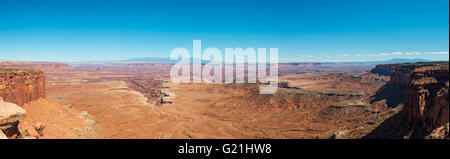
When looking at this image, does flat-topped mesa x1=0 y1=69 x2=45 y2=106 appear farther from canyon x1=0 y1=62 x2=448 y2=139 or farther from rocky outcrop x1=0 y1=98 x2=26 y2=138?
rocky outcrop x1=0 y1=98 x2=26 y2=138

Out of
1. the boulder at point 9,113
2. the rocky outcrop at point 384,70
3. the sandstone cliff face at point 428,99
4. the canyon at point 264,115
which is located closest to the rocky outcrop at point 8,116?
the boulder at point 9,113

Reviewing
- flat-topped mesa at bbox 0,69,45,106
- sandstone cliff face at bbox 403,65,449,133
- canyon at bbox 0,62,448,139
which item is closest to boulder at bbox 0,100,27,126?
canyon at bbox 0,62,448,139

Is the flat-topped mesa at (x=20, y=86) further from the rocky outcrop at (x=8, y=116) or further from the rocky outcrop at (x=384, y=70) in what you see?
the rocky outcrop at (x=384, y=70)

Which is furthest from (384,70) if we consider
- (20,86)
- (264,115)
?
(20,86)
